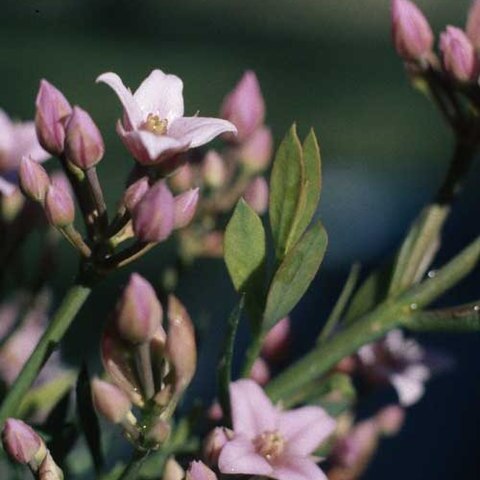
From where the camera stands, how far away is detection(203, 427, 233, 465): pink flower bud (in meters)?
0.52

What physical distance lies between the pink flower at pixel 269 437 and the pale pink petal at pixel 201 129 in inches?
4.5

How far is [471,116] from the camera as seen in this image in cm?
61

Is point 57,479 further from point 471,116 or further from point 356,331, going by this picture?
point 471,116

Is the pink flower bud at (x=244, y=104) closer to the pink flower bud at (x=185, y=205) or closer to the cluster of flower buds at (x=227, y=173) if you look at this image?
the cluster of flower buds at (x=227, y=173)

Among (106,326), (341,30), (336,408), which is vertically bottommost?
(341,30)

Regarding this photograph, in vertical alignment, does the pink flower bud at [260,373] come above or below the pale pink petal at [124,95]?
below

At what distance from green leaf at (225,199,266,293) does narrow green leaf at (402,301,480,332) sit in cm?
9

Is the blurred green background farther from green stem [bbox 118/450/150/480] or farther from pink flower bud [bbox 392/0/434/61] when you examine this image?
green stem [bbox 118/450/150/480]

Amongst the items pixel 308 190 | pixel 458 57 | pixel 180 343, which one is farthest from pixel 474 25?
pixel 180 343

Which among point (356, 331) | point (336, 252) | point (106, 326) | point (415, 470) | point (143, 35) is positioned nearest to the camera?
point (106, 326)

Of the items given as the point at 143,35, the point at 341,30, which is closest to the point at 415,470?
the point at 143,35

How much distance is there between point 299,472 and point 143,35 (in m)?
4.33

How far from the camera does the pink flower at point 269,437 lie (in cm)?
51

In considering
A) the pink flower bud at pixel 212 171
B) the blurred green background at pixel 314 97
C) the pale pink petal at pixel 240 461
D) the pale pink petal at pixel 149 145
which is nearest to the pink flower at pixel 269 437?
the pale pink petal at pixel 240 461
